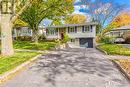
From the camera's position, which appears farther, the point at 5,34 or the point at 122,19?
the point at 122,19

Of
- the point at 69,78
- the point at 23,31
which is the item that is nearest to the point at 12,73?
the point at 69,78

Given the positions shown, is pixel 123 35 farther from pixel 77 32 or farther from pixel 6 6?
pixel 6 6

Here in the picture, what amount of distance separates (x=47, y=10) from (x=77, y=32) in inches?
543

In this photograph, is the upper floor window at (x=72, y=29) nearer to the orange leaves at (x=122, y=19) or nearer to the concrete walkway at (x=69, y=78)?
the orange leaves at (x=122, y=19)

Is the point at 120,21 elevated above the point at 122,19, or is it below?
below

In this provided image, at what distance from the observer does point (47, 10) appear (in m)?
39.7

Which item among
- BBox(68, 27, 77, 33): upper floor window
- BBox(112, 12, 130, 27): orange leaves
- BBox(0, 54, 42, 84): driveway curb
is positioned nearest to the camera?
BBox(0, 54, 42, 84): driveway curb

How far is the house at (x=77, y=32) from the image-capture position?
49.6 m

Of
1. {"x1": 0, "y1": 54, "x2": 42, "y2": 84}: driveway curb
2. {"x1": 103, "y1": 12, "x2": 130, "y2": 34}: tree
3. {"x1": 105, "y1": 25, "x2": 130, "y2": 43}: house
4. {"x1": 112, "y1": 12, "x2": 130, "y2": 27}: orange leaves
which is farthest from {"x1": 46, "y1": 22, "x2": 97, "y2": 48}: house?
{"x1": 0, "y1": 54, "x2": 42, "y2": 84}: driveway curb

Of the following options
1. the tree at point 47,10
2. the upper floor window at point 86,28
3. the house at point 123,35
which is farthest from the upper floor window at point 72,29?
the tree at point 47,10

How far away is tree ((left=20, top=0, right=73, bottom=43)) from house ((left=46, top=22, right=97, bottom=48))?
9893mm

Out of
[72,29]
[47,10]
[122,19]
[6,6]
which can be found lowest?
[72,29]

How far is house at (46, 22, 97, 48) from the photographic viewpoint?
1954 inches

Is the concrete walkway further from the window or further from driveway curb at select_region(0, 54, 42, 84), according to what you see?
the window
